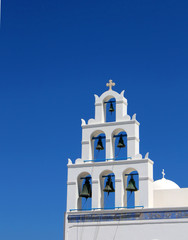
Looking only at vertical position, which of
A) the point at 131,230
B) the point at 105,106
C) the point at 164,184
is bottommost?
Result: the point at 131,230

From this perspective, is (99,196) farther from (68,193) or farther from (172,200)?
(172,200)

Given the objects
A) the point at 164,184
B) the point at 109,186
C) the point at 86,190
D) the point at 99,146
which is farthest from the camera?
the point at 164,184

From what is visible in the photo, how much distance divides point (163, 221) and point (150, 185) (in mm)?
1768

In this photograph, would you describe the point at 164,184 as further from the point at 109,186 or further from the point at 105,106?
the point at 105,106

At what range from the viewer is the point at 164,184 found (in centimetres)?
2477

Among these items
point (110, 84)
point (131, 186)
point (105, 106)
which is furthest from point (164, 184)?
point (110, 84)

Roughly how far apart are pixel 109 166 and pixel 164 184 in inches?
134

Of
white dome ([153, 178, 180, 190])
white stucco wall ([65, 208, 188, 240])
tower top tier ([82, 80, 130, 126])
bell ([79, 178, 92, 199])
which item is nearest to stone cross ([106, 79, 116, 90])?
tower top tier ([82, 80, 130, 126])

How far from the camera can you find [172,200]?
74.7 ft

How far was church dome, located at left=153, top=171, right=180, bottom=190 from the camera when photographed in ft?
80.7

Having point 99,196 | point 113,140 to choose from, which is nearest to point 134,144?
point 113,140

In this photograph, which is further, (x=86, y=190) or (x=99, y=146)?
(x=99, y=146)

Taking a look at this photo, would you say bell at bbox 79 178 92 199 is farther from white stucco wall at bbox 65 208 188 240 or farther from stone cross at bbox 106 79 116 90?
stone cross at bbox 106 79 116 90

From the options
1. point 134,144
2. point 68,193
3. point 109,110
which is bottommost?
point 68,193
